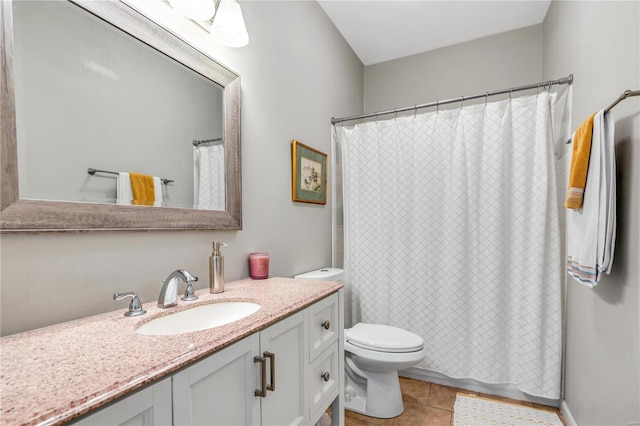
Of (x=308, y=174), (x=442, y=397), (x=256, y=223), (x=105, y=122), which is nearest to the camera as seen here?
(x=105, y=122)

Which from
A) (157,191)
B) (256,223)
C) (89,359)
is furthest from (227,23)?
(89,359)

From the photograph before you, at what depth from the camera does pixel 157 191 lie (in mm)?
1144

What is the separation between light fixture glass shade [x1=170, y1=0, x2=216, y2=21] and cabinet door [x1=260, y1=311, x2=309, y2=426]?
116 cm

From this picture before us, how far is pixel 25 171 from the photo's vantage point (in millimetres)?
809

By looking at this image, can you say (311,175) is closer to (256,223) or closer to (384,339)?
(256,223)

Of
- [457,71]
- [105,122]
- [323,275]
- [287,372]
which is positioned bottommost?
[287,372]

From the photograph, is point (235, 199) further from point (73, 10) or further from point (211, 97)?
point (73, 10)

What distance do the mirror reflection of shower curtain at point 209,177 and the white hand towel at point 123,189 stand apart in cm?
27

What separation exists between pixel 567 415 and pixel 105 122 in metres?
2.58

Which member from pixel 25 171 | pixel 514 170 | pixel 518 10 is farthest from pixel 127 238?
pixel 518 10

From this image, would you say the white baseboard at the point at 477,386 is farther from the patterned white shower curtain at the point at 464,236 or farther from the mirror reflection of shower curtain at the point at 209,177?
the mirror reflection of shower curtain at the point at 209,177

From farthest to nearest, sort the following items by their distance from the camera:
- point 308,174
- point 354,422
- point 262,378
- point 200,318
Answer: point 308,174
point 354,422
point 200,318
point 262,378

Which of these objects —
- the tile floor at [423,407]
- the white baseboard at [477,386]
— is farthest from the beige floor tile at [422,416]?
the white baseboard at [477,386]

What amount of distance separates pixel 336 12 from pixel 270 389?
8.18ft
